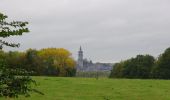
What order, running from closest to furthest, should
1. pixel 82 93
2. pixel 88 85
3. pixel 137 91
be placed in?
1. pixel 82 93
2. pixel 137 91
3. pixel 88 85

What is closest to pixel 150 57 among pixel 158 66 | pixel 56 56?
pixel 158 66

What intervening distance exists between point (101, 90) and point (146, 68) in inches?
3443

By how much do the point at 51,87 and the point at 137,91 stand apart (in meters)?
8.81

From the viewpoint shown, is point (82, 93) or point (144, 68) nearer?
point (82, 93)

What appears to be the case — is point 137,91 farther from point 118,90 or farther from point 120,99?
point 120,99

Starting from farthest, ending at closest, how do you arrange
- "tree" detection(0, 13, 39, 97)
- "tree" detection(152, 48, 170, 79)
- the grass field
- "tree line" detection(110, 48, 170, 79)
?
"tree line" detection(110, 48, 170, 79)
"tree" detection(152, 48, 170, 79)
the grass field
"tree" detection(0, 13, 39, 97)

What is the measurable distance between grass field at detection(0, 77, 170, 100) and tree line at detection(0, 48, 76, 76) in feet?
140

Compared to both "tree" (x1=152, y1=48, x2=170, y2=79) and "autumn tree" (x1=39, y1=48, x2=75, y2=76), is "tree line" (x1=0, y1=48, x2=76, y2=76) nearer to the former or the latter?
"autumn tree" (x1=39, y1=48, x2=75, y2=76)

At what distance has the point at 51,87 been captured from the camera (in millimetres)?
47625

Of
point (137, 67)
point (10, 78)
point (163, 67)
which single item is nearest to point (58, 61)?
point (137, 67)

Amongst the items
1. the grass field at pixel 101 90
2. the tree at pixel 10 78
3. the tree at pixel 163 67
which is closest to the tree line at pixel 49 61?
the tree at pixel 163 67

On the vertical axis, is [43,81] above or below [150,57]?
below

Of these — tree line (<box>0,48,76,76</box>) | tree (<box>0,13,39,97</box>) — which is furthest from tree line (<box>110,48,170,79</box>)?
tree (<box>0,13,39,97</box>)

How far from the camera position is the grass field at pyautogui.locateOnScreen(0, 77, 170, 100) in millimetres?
41625
